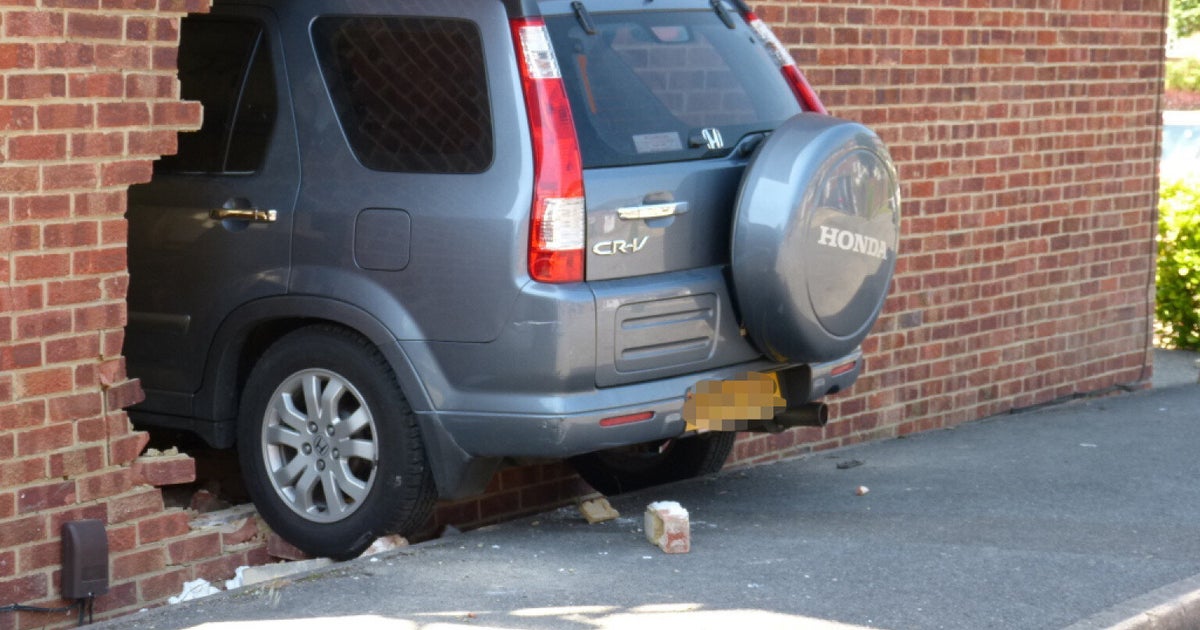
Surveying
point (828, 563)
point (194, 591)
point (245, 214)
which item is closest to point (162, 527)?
point (194, 591)

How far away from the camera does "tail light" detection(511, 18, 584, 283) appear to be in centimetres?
547

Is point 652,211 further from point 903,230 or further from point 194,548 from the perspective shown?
point 903,230

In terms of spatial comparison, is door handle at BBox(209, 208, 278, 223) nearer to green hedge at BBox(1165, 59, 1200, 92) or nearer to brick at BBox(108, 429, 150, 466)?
brick at BBox(108, 429, 150, 466)

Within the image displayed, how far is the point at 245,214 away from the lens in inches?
239

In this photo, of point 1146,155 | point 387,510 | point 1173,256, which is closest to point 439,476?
point 387,510

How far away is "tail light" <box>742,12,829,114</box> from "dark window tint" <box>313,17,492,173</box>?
1368 millimetres

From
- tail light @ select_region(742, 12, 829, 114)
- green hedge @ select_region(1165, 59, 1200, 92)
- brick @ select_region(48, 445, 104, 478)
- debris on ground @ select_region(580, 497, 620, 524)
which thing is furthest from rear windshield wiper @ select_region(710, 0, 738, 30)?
green hedge @ select_region(1165, 59, 1200, 92)

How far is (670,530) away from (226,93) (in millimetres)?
2201

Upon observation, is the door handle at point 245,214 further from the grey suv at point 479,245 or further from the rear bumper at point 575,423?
the rear bumper at point 575,423

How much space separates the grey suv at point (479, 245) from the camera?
554 cm

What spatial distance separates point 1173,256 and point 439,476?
768 centimetres

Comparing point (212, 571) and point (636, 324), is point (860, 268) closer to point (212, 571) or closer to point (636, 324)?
point (636, 324)

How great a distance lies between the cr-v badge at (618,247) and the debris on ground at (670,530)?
95 centimetres

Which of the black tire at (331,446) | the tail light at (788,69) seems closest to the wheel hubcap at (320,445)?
the black tire at (331,446)
